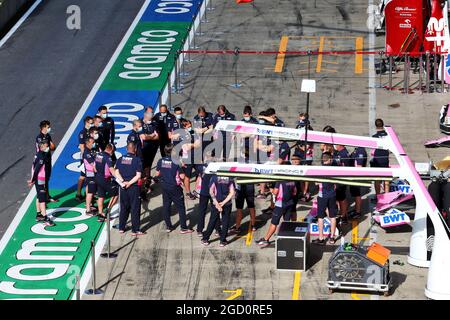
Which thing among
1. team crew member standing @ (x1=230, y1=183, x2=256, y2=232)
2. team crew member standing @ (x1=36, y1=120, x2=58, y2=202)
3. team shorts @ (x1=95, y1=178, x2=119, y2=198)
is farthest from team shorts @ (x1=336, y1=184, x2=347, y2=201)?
team crew member standing @ (x1=36, y1=120, x2=58, y2=202)

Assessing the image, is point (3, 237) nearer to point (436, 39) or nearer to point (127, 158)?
point (127, 158)

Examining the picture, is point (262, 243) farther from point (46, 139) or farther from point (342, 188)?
point (46, 139)

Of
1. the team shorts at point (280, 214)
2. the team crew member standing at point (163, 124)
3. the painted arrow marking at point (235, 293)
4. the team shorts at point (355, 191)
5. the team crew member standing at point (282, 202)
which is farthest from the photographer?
the team crew member standing at point (163, 124)

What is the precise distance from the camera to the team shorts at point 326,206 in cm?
2362

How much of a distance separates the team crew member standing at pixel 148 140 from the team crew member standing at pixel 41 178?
7.85 ft

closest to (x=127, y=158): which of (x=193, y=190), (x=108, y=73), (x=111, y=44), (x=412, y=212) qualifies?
(x=193, y=190)

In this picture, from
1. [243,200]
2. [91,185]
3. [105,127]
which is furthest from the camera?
[105,127]

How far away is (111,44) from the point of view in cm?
3634

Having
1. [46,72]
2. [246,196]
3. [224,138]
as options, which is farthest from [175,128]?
[46,72]

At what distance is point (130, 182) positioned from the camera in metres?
24.1

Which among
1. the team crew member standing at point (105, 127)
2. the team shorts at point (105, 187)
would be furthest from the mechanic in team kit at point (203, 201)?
the team crew member standing at point (105, 127)

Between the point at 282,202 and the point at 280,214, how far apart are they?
0.80 ft

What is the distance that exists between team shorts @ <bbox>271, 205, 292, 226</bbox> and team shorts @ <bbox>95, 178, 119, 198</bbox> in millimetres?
3698

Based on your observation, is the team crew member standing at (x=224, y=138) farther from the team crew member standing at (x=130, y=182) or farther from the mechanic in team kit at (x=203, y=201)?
the team crew member standing at (x=130, y=182)
